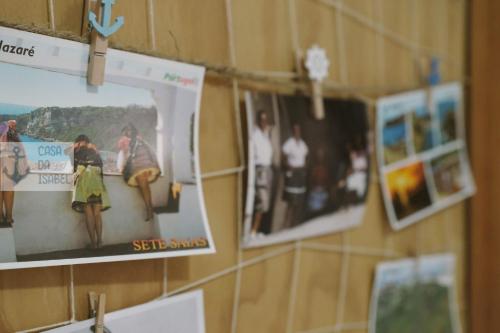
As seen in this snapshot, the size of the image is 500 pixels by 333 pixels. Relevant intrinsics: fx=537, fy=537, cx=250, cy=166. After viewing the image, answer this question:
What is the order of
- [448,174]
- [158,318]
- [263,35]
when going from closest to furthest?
[158,318] < [263,35] < [448,174]

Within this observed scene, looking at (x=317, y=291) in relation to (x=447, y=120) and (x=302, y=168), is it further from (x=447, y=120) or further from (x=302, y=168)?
(x=447, y=120)

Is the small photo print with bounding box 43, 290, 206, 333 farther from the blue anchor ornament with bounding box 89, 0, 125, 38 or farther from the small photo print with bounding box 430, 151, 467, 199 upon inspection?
the small photo print with bounding box 430, 151, 467, 199

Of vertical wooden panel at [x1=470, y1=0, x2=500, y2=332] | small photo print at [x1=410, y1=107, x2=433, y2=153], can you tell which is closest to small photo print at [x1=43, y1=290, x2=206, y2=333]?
small photo print at [x1=410, y1=107, x2=433, y2=153]

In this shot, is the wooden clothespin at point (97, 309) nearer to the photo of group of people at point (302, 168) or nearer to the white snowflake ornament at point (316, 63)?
the photo of group of people at point (302, 168)

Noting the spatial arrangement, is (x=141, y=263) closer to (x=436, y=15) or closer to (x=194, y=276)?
(x=194, y=276)

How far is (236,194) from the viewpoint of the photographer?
631mm

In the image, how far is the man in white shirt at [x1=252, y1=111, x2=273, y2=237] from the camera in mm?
633

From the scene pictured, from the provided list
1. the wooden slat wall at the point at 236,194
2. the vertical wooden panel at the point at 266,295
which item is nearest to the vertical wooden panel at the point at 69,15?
the wooden slat wall at the point at 236,194

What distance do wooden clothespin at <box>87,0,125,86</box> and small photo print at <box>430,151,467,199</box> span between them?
2.12 ft

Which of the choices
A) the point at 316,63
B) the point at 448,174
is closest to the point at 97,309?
the point at 316,63

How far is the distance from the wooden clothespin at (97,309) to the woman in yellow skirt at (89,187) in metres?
0.05

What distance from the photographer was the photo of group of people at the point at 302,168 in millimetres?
636

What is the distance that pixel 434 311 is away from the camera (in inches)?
38.0

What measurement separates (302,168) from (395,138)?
24cm
